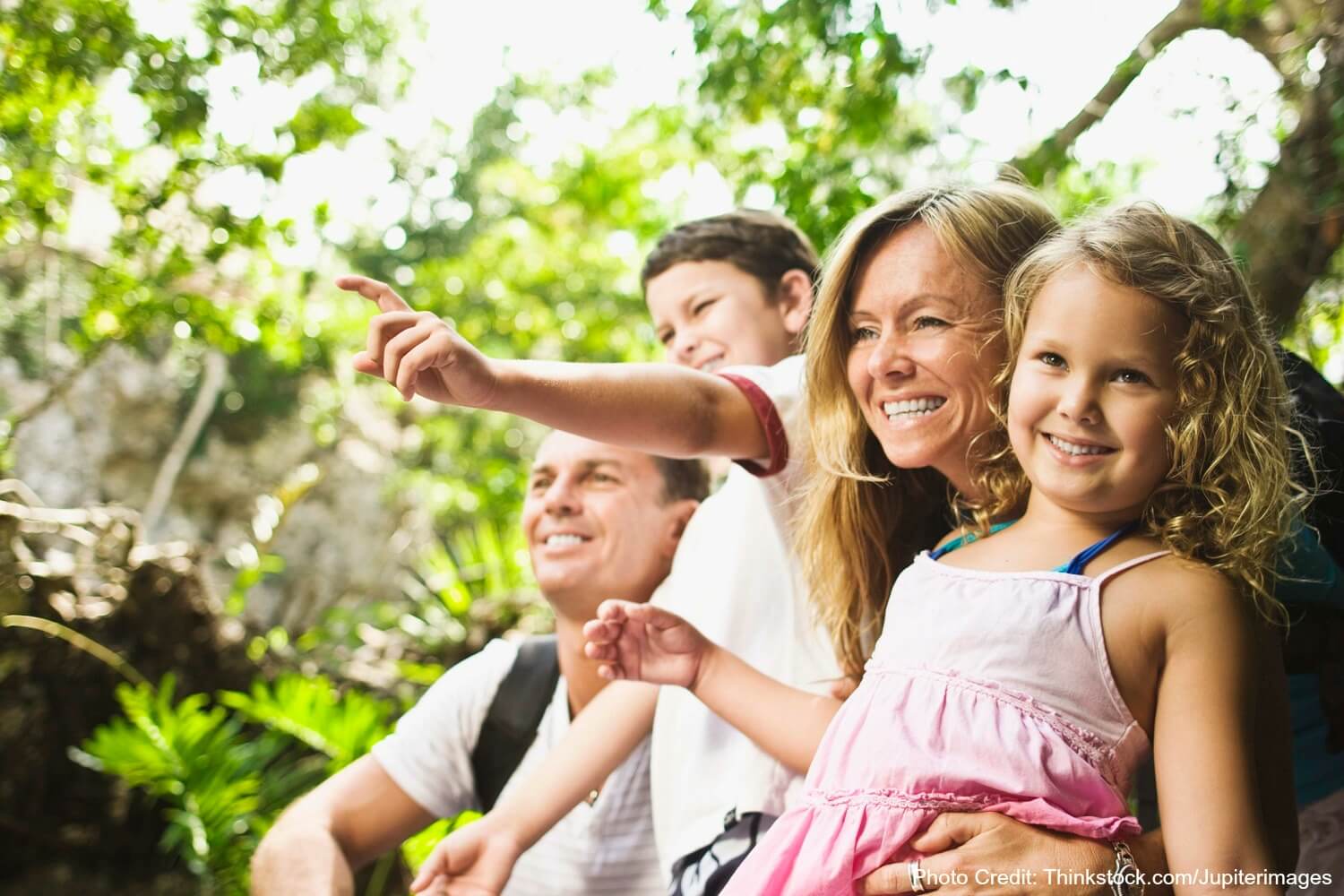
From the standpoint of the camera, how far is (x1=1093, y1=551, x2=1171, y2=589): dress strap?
4.56ft

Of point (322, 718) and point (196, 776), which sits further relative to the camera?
point (322, 718)

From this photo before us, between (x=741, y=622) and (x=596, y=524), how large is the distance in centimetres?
46

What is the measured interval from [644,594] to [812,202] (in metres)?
1.97

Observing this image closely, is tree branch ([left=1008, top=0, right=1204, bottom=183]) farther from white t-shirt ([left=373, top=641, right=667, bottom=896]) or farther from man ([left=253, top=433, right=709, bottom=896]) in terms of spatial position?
white t-shirt ([left=373, top=641, right=667, bottom=896])

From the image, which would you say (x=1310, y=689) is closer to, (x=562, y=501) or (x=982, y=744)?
(x=982, y=744)

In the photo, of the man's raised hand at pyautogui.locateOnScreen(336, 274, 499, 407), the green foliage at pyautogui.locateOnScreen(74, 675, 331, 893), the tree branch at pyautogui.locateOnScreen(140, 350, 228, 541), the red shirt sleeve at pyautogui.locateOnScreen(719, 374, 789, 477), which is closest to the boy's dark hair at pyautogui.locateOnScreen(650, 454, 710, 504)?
the red shirt sleeve at pyautogui.locateOnScreen(719, 374, 789, 477)

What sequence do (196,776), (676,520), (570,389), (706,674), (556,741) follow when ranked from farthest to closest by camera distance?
(196,776)
(676,520)
(556,741)
(706,674)
(570,389)

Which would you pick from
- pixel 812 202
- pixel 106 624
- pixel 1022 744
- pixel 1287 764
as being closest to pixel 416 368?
pixel 1022 744

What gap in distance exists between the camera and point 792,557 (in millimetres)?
2057

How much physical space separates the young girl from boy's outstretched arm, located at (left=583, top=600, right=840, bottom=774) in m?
0.22

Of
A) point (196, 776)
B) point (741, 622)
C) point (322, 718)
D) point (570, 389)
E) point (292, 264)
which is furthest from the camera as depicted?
point (292, 264)

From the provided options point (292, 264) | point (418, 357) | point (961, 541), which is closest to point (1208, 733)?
point (961, 541)

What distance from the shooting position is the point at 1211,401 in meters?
1.40

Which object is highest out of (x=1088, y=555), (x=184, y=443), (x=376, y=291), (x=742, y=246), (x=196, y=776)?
(x=184, y=443)
